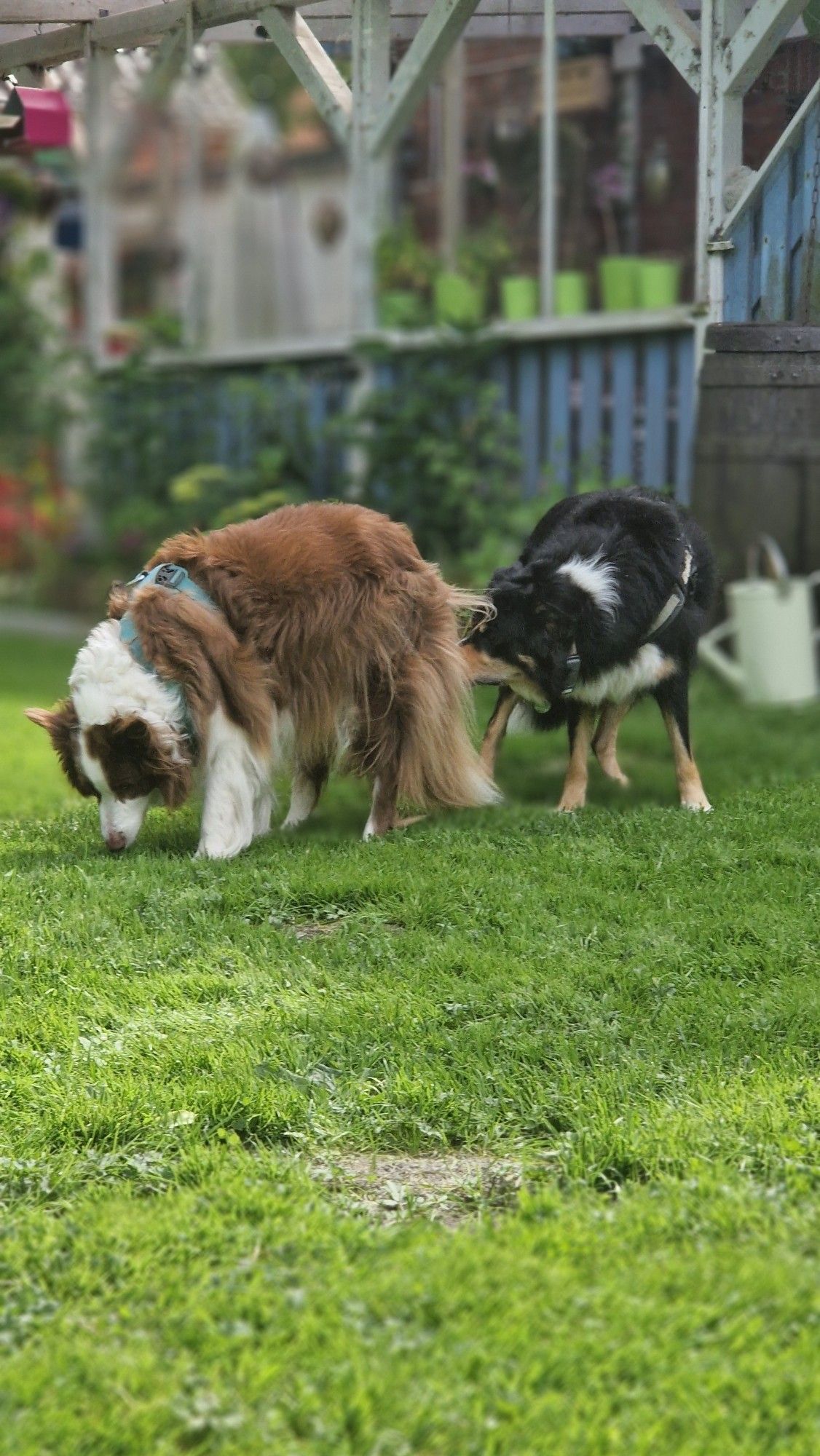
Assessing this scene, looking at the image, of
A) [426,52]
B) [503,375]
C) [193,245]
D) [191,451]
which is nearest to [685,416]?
[503,375]

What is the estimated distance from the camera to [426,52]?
19.1 feet

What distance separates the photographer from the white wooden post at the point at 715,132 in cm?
493

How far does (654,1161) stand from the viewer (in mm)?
3055

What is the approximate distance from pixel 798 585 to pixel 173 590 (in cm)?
428

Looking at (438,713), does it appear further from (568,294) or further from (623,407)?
(568,294)

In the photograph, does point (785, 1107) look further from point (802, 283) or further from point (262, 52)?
point (262, 52)

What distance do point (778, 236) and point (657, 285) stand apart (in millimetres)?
4366

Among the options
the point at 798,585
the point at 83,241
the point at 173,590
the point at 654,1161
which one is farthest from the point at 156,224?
the point at 654,1161

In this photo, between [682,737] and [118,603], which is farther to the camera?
[682,737]

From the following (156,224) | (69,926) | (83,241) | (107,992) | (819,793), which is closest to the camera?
(107,992)

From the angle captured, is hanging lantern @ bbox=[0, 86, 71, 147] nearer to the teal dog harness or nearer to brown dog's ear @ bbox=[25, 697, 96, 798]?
the teal dog harness

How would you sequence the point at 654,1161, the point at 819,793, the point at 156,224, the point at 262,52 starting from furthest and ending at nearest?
1. the point at 156,224
2. the point at 262,52
3. the point at 819,793
4. the point at 654,1161

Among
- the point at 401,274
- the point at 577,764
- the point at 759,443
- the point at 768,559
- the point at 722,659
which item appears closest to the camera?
the point at 577,764

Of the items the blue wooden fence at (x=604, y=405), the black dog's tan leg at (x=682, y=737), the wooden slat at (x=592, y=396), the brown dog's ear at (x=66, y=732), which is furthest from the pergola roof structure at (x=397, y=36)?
the wooden slat at (x=592, y=396)
